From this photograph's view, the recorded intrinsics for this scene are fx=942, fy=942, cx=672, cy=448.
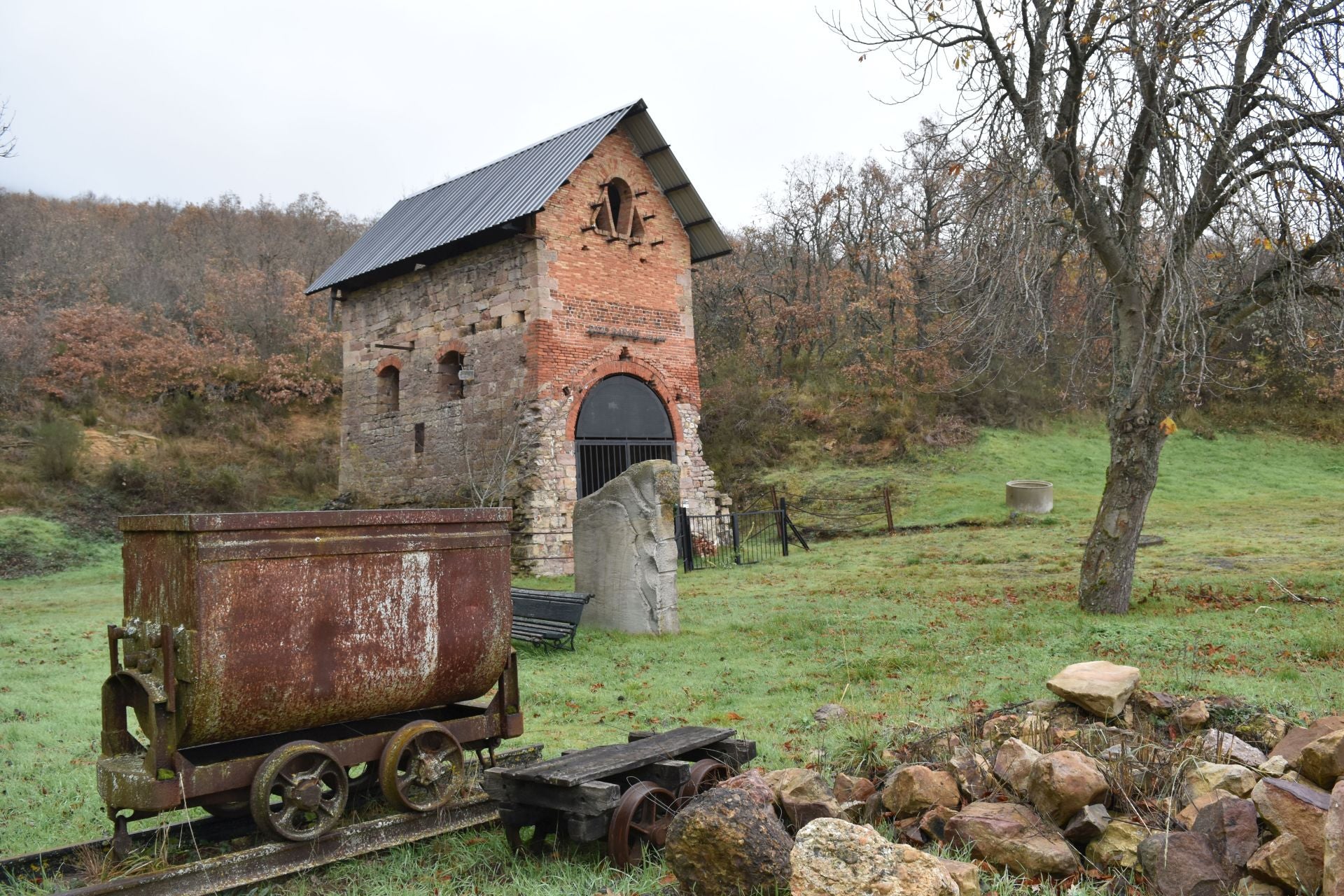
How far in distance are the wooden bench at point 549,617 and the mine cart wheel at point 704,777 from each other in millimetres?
5289

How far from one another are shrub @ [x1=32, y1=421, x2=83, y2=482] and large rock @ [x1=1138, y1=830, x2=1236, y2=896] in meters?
24.5

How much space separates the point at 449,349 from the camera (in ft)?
62.8

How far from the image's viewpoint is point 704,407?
2805 centimetres

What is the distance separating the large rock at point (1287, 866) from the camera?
10.6ft

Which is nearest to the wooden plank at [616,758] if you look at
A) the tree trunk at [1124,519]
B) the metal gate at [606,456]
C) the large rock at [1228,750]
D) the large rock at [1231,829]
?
the large rock at [1231,829]

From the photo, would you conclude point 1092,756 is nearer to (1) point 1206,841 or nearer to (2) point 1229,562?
(1) point 1206,841

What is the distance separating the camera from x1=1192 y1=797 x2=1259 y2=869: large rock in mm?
3486

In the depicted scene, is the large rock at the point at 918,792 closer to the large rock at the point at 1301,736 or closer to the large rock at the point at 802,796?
the large rock at the point at 802,796

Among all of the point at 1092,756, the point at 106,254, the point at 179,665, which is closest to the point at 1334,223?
the point at 1092,756

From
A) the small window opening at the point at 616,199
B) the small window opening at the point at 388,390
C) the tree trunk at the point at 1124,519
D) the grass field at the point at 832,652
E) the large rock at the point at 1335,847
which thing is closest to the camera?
the large rock at the point at 1335,847

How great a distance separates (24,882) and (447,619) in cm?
198

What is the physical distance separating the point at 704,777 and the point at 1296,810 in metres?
2.44

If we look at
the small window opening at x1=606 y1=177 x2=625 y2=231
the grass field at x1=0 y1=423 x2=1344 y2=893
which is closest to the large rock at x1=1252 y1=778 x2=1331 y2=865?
the grass field at x1=0 y1=423 x2=1344 y2=893

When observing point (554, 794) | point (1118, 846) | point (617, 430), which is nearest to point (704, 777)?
point (554, 794)
